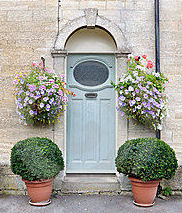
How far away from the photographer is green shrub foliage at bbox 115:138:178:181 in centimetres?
397

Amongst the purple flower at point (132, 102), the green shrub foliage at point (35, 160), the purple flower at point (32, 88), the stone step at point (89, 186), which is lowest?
the stone step at point (89, 186)

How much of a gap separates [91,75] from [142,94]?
1273 mm

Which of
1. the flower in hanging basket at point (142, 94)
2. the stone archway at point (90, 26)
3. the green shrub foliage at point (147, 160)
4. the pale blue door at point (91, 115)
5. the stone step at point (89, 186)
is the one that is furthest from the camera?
the pale blue door at point (91, 115)

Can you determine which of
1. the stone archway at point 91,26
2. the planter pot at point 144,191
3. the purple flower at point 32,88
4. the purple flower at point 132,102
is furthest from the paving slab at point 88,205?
the stone archway at point 91,26

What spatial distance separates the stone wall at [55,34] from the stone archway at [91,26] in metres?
0.10

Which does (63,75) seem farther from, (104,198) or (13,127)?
(104,198)

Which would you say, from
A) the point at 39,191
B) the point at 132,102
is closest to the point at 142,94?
the point at 132,102

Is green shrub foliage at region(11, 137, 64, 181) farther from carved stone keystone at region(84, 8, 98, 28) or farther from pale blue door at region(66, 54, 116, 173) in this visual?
carved stone keystone at region(84, 8, 98, 28)

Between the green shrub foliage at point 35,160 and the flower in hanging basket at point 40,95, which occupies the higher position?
the flower in hanging basket at point 40,95

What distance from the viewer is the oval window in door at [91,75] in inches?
212

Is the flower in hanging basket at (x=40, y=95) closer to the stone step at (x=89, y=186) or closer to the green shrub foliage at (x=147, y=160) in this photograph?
the stone step at (x=89, y=186)

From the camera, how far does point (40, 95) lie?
4.46 metres

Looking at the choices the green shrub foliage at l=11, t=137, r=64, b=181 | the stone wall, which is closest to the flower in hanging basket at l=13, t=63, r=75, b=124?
the stone wall

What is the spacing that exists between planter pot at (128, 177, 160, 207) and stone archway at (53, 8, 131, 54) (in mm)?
2410
